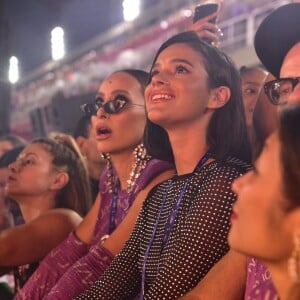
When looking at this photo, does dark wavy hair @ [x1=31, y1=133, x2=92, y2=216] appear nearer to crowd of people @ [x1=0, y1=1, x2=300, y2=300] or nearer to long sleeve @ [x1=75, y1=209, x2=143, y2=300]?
crowd of people @ [x1=0, y1=1, x2=300, y2=300]

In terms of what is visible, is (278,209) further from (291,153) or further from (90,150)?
(90,150)

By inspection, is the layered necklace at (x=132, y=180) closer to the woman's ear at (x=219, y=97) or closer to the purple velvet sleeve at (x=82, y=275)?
the purple velvet sleeve at (x=82, y=275)

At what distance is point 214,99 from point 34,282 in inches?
40.8

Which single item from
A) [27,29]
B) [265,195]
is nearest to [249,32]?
[265,195]

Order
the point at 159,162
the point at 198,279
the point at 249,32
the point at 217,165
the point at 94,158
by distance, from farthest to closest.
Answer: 1. the point at 249,32
2. the point at 94,158
3. the point at 159,162
4. the point at 217,165
5. the point at 198,279

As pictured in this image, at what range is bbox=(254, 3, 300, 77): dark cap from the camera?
1.80m

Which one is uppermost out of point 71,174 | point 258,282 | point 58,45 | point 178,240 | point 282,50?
point 58,45

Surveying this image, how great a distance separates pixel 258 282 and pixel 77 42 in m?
16.4

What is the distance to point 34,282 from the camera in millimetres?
2346

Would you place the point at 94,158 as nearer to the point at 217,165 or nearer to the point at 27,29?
the point at 217,165

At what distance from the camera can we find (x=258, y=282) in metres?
1.38

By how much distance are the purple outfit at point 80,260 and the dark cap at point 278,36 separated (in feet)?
1.84

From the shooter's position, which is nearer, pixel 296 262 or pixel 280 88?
pixel 296 262

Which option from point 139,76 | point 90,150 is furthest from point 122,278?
point 90,150
